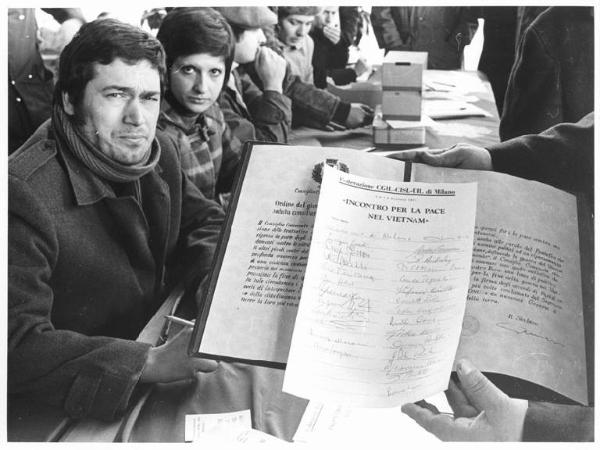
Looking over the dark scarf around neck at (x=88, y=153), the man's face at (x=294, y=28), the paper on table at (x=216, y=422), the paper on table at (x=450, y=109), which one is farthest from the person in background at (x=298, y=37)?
the paper on table at (x=216, y=422)

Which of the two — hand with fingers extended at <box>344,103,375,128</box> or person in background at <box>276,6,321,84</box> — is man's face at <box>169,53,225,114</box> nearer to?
person in background at <box>276,6,321,84</box>

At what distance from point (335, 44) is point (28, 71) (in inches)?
19.8

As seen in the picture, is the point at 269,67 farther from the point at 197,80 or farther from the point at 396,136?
the point at 396,136

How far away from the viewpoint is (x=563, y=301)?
1177 millimetres

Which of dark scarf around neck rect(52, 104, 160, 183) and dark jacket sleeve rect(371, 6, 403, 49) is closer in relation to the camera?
dark scarf around neck rect(52, 104, 160, 183)

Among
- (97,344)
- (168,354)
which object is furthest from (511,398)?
(97,344)

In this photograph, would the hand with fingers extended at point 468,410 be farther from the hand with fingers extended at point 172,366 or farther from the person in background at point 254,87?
the person in background at point 254,87

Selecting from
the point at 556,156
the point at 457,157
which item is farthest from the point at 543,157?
the point at 457,157

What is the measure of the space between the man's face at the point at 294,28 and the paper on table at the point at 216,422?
61 centimetres

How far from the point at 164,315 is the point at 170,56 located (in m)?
0.41

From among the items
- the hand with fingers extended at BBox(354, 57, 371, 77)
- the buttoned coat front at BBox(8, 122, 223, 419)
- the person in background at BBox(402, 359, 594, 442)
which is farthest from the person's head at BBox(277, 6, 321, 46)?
the person in background at BBox(402, 359, 594, 442)

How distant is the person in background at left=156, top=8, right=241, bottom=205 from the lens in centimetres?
122

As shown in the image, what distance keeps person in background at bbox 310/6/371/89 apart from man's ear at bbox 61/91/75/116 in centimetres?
41

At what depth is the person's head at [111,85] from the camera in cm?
117
